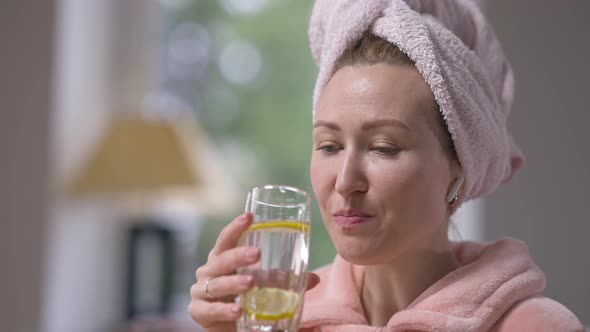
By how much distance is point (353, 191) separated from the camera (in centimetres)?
88

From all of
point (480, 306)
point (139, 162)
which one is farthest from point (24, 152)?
point (480, 306)

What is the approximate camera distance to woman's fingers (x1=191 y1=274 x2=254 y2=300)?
790 mm

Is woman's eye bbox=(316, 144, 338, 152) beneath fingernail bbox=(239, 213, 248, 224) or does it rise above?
above

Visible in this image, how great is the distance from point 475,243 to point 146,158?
1.68m

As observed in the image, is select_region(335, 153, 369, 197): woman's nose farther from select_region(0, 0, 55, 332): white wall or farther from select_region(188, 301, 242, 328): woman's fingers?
select_region(0, 0, 55, 332): white wall

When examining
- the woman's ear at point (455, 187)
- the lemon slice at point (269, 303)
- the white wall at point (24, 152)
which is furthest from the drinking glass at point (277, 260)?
the white wall at point (24, 152)

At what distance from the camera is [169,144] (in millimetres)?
2566

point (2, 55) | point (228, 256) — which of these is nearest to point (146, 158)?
point (2, 55)

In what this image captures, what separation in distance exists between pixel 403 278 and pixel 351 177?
192 mm

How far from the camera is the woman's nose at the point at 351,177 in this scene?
0.88 m

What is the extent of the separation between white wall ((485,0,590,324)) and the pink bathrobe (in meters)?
1.45

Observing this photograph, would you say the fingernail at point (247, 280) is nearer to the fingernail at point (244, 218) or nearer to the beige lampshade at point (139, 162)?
the fingernail at point (244, 218)

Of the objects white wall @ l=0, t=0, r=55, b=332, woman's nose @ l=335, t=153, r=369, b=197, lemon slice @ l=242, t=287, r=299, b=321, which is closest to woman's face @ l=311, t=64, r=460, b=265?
woman's nose @ l=335, t=153, r=369, b=197

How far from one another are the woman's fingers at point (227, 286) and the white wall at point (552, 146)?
1696mm
